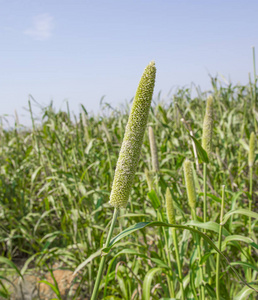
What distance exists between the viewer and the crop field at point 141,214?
1.38m

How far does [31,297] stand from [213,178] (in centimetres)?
228

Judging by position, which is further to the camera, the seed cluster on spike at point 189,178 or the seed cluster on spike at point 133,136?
the seed cluster on spike at point 189,178

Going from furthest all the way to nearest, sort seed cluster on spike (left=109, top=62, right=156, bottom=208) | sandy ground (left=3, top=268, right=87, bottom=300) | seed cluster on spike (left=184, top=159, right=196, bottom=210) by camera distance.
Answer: sandy ground (left=3, top=268, right=87, bottom=300) → seed cluster on spike (left=184, top=159, right=196, bottom=210) → seed cluster on spike (left=109, top=62, right=156, bottom=208)

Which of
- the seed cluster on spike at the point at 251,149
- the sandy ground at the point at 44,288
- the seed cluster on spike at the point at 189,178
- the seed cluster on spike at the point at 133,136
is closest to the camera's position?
the seed cluster on spike at the point at 133,136

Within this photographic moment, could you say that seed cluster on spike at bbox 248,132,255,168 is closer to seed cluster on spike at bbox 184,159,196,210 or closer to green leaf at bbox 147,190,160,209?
seed cluster on spike at bbox 184,159,196,210

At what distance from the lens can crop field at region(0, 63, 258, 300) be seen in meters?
1.38

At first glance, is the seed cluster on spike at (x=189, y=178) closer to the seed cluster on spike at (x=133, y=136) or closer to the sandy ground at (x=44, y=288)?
the seed cluster on spike at (x=133, y=136)

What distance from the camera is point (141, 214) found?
1.68 metres

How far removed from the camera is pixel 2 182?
13.2 feet

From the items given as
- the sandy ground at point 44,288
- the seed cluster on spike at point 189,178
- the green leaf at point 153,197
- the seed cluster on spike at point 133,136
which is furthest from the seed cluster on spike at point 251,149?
the sandy ground at point 44,288

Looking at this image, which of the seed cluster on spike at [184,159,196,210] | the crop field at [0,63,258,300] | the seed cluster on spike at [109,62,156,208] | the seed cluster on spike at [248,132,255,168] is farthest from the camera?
the seed cluster on spike at [248,132,255,168]

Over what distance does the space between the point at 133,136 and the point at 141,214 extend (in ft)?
2.78

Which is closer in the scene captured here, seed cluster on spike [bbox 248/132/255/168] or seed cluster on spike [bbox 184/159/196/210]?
seed cluster on spike [bbox 184/159/196/210]

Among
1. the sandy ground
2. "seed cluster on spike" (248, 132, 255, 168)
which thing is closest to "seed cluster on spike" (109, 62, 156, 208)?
"seed cluster on spike" (248, 132, 255, 168)
